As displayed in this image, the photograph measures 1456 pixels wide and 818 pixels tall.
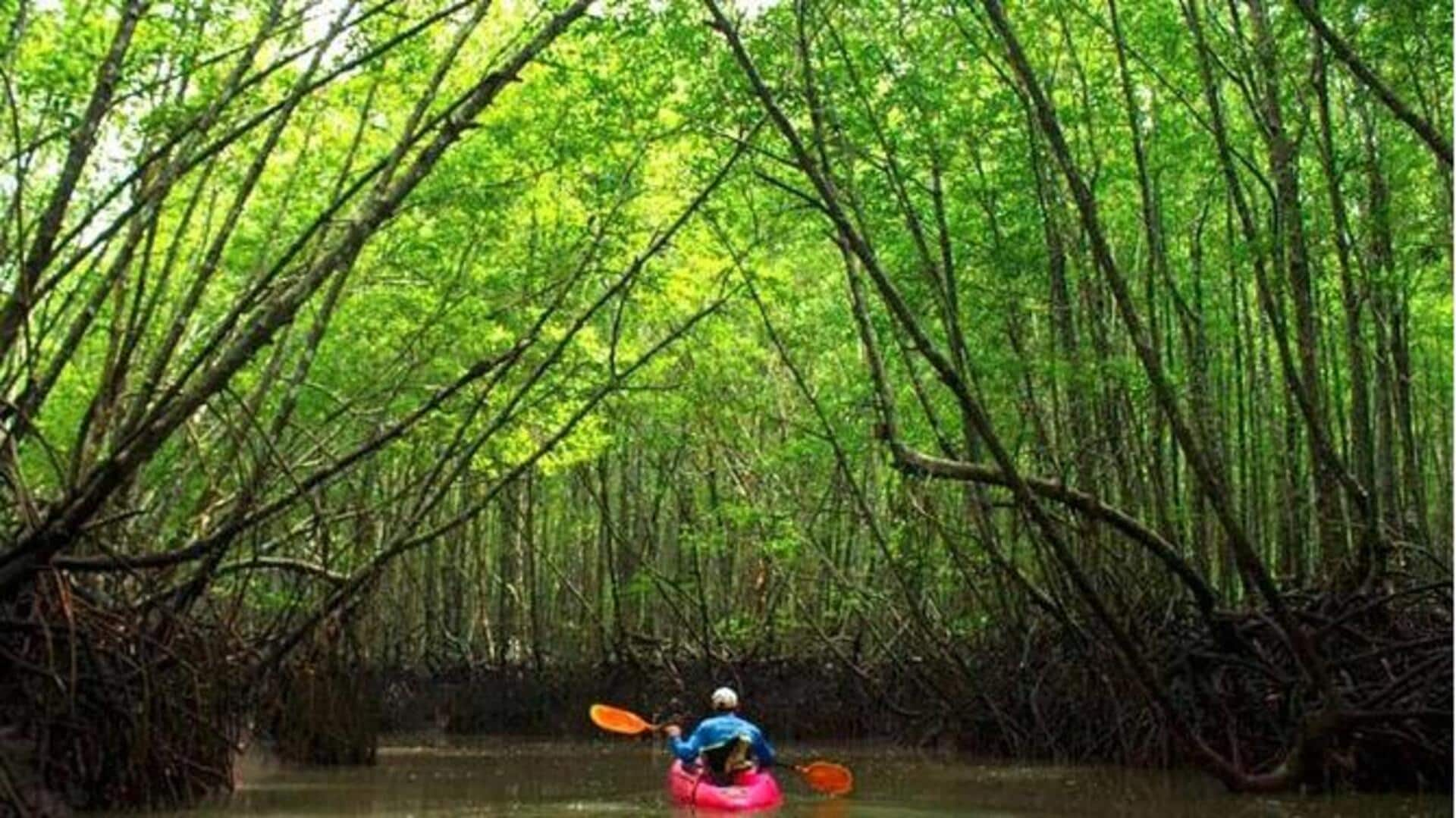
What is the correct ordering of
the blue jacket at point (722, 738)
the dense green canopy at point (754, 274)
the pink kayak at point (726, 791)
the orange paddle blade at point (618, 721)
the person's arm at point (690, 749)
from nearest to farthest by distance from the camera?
1. the dense green canopy at point (754, 274)
2. the pink kayak at point (726, 791)
3. the blue jacket at point (722, 738)
4. the person's arm at point (690, 749)
5. the orange paddle blade at point (618, 721)

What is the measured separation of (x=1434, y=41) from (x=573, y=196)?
6.53 m

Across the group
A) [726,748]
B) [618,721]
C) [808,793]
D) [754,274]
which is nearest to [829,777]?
[726,748]

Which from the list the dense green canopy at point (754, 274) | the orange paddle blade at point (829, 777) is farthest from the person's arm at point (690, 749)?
the dense green canopy at point (754, 274)

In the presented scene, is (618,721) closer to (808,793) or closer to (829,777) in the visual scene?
(808,793)

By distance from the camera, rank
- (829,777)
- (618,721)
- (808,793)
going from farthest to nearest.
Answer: (618,721)
(808,793)
(829,777)

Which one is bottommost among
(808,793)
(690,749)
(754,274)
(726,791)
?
(808,793)

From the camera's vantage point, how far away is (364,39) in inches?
314

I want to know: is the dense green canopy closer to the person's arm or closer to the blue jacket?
the blue jacket

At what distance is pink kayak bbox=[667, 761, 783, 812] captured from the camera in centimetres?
966

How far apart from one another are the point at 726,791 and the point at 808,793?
1.63 m

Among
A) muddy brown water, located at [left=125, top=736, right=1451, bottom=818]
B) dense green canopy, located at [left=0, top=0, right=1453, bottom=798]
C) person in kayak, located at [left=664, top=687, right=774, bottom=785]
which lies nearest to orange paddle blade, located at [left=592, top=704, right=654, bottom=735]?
muddy brown water, located at [left=125, top=736, right=1451, bottom=818]

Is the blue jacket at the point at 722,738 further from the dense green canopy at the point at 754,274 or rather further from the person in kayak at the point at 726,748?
the dense green canopy at the point at 754,274

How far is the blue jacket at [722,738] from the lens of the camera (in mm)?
10266

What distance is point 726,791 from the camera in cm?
973
